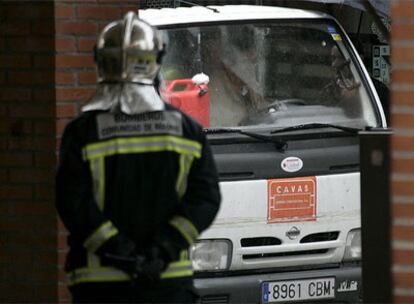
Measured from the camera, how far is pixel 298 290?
7.69m

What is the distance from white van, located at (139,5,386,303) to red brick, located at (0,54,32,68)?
5.13 feet

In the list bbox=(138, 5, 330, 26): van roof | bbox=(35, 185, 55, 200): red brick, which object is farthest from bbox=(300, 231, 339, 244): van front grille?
bbox=(35, 185, 55, 200): red brick

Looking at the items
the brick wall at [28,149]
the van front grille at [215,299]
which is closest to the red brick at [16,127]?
the brick wall at [28,149]

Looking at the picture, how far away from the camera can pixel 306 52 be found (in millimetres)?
8500

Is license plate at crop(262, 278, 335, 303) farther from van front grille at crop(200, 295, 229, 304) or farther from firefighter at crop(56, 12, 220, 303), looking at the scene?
firefighter at crop(56, 12, 220, 303)

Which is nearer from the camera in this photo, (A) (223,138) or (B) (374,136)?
(B) (374,136)

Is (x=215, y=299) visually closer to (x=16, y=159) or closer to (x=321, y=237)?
(x=321, y=237)

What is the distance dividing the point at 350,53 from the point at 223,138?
53.1 inches

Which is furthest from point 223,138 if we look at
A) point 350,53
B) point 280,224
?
point 350,53

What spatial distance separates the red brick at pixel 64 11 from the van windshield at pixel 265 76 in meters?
1.66

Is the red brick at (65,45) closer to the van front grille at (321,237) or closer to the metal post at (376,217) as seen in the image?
the metal post at (376,217)

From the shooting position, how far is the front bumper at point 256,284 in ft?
24.7

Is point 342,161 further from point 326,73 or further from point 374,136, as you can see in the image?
point 374,136

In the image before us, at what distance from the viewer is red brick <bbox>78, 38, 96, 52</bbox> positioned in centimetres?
634
